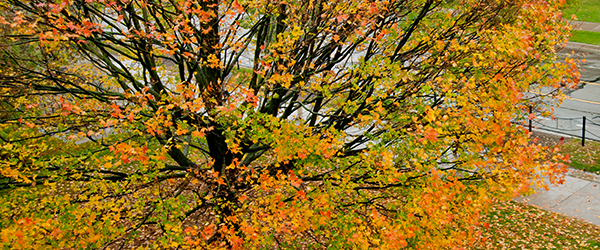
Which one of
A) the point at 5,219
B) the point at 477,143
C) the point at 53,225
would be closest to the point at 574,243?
the point at 477,143

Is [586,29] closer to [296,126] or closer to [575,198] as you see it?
[575,198]

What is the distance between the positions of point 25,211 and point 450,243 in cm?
579

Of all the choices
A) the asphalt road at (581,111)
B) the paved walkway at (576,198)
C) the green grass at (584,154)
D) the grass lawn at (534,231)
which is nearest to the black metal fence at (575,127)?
the asphalt road at (581,111)

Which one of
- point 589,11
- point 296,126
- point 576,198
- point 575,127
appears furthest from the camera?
point 589,11

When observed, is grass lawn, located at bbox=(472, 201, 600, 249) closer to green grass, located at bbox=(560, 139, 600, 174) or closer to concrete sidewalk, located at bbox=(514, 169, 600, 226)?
concrete sidewalk, located at bbox=(514, 169, 600, 226)

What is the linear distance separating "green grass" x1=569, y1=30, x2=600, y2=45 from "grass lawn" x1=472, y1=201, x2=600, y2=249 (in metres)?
18.7

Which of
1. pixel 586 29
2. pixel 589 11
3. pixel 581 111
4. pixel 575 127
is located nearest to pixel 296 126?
pixel 575 127

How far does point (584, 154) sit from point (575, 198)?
10.3 ft

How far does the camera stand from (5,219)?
240 inches

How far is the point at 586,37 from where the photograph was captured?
2531 cm

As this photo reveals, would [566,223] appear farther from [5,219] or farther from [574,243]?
[5,219]

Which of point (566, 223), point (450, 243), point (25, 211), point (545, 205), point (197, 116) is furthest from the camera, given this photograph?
point (545, 205)

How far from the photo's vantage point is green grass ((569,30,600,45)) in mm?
24547

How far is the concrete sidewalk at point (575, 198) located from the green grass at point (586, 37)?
52.7 feet
